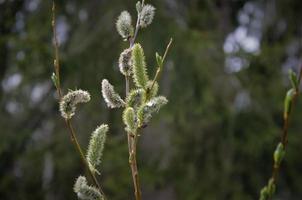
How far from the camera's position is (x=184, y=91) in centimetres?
316

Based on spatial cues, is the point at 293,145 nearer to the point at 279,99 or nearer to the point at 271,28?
the point at 279,99

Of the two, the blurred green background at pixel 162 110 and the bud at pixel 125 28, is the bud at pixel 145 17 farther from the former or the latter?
the blurred green background at pixel 162 110

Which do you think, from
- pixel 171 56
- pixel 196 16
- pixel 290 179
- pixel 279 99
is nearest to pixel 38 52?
pixel 171 56

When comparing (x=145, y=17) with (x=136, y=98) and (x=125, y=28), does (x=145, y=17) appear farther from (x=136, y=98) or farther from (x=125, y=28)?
(x=136, y=98)

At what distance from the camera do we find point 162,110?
3.18 metres

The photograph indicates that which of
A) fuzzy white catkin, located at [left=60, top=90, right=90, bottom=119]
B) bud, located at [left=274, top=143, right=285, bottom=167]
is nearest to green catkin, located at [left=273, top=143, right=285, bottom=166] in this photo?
bud, located at [left=274, top=143, right=285, bottom=167]

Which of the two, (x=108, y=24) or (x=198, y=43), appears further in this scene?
(x=108, y=24)

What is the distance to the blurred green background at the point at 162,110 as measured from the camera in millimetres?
3000

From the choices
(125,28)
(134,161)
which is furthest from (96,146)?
(125,28)

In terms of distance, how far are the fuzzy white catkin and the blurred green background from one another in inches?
79.9

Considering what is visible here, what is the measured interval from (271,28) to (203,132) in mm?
2374

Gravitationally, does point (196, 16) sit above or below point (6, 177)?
above

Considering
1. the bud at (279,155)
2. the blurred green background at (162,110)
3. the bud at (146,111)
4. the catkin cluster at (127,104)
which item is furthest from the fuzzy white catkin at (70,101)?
the blurred green background at (162,110)

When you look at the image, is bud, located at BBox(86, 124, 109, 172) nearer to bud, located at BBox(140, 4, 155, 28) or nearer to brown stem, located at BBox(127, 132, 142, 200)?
brown stem, located at BBox(127, 132, 142, 200)
